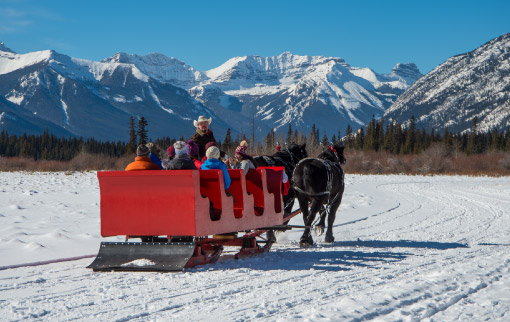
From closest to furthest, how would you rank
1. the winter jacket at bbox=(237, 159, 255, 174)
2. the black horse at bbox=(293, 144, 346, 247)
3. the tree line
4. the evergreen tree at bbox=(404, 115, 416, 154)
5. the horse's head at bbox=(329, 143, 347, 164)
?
the winter jacket at bbox=(237, 159, 255, 174)
the black horse at bbox=(293, 144, 346, 247)
the horse's head at bbox=(329, 143, 347, 164)
the evergreen tree at bbox=(404, 115, 416, 154)
the tree line

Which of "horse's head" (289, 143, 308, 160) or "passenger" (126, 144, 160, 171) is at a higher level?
"horse's head" (289, 143, 308, 160)

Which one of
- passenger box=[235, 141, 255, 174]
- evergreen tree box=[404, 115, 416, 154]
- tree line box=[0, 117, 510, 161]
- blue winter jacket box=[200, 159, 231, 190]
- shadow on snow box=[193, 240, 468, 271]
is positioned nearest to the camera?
shadow on snow box=[193, 240, 468, 271]

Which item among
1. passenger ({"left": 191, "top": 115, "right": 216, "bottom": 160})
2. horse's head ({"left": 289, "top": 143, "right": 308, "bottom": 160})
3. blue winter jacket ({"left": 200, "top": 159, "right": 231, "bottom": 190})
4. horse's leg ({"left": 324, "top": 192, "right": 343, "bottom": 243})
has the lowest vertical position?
horse's leg ({"left": 324, "top": 192, "right": 343, "bottom": 243})

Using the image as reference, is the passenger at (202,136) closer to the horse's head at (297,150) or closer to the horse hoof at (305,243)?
the horse hoof at (305,243)

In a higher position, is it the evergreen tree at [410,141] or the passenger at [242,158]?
the evergreen tree at [410,141]

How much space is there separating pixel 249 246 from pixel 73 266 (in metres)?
2.50

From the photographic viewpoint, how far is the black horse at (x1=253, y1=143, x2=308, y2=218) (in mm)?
10844

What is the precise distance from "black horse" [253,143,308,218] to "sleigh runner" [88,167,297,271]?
8.93 feet

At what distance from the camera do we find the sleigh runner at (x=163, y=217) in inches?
280

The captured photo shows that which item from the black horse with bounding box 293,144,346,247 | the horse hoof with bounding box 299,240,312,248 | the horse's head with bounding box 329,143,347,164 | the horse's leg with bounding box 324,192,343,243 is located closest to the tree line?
the horse's head with bounding box 329,143,347,164

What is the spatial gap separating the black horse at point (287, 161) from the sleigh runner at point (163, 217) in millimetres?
2722

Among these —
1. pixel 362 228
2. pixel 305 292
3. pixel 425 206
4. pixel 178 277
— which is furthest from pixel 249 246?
pixel 425 206

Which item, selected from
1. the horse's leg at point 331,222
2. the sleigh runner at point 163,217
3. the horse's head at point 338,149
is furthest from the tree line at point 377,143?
the sleigh runner at point 163,217

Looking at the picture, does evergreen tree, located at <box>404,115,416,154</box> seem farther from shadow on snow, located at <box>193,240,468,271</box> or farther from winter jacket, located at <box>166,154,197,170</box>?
winter jacket, located at <box>166,154,197,170</box>
